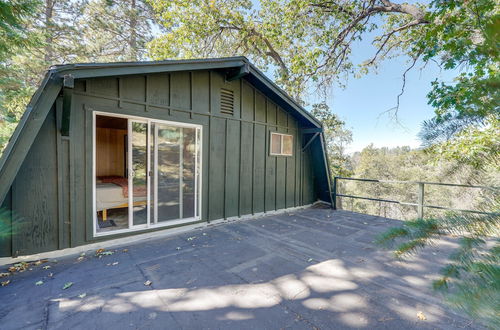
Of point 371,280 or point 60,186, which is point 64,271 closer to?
point 60,186

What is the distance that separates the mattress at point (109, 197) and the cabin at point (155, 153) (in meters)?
0.02

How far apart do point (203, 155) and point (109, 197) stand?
6.91ft

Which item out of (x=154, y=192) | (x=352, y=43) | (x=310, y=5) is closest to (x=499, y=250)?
(x=154, y=192)

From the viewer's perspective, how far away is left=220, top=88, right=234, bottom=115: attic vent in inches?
197

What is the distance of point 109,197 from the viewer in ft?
15.2

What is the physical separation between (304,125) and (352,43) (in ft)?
14.1

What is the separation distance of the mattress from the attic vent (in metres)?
2.48

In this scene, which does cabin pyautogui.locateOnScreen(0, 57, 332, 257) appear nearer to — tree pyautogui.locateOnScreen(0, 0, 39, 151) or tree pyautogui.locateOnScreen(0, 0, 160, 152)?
tree pyautogui.locateOnScreen(0, 0, 39, 151)

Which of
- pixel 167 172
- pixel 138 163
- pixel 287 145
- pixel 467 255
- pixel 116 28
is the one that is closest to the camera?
pixel 467 255

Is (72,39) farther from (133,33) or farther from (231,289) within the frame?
(231,289)

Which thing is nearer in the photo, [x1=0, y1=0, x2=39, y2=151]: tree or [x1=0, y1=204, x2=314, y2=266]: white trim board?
[x1=0, y1=204, x2=314, y2=266]: white trim board

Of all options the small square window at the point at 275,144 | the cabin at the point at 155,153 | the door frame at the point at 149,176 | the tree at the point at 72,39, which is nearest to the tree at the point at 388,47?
the tree at the point at 72,39

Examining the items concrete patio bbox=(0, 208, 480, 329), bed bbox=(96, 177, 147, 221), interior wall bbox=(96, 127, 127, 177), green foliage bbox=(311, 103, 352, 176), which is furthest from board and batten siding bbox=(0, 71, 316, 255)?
interior wall bbox=(96, 127, 127, 177)

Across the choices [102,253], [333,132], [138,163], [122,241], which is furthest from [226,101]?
[333,132]
